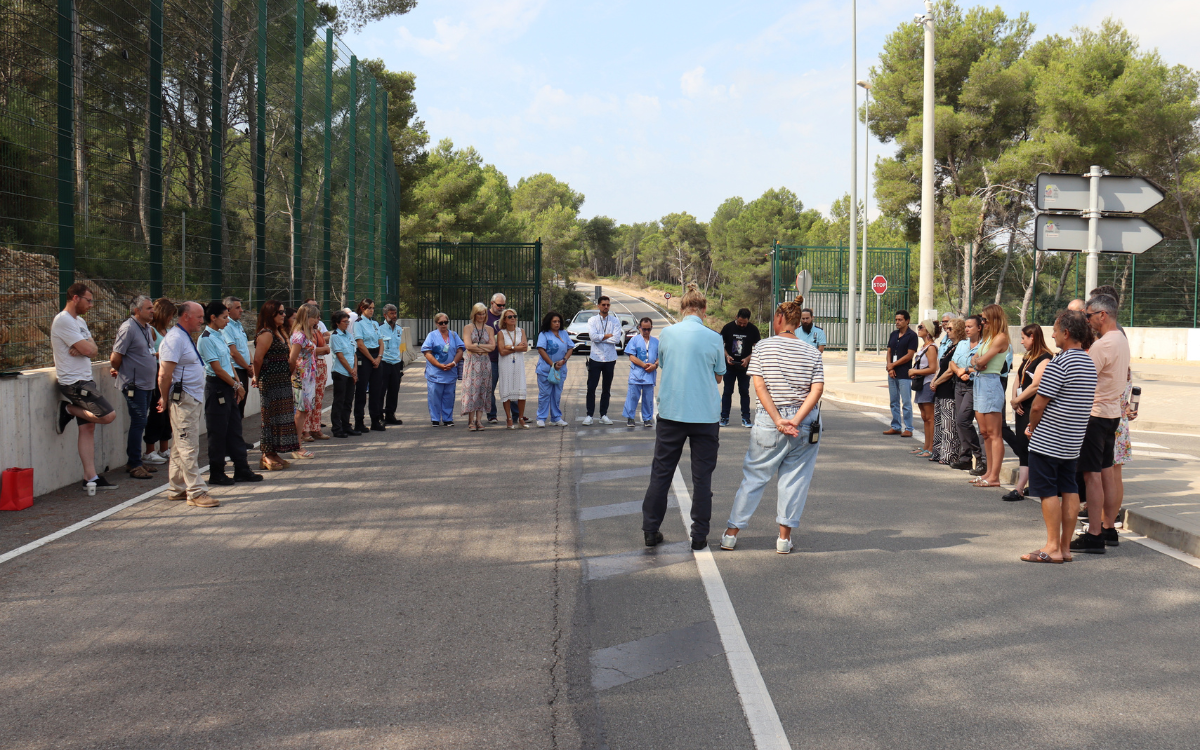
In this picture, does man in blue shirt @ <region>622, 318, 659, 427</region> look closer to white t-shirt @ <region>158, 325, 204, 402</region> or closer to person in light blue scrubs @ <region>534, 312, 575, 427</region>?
person in light blue scrubs @ <region>534, 312, 575, 427</region>

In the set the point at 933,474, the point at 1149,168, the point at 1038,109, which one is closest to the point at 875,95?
the point at 1038,109

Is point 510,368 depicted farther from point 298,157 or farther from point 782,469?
point 782,469

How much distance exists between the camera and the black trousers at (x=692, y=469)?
6.85 m

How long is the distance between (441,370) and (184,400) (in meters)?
6.07

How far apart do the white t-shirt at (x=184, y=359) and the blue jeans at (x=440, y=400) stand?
19.5ft

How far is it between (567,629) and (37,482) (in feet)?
19.9

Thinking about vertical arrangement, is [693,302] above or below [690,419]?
above

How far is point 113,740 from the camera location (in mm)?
3670

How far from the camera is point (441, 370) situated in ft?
46.9

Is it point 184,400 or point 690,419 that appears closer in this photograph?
point 690,419

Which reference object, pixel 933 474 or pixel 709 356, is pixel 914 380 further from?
pixel 709 356

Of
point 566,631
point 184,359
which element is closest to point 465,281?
point 184,359

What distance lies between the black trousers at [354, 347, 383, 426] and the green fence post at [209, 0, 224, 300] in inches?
96.2

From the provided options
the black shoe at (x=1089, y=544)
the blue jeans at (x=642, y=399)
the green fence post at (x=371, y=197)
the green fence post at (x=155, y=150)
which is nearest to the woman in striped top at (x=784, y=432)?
the black shoe at (x=1089, y=544)
